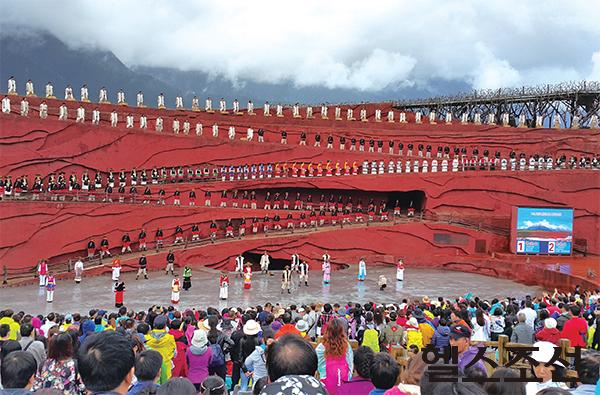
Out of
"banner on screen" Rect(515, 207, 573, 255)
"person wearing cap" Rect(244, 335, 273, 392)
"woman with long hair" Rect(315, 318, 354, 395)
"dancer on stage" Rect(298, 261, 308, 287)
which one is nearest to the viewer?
"woman with long hair" Rect(315, 318, 354, 395)

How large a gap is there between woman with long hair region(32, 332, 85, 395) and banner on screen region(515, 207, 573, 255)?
22815mm

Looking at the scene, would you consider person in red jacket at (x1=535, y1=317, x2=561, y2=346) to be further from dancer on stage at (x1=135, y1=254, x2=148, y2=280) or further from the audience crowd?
dancer on stage at (x1=135, y1=254, x2=148, y2=280)

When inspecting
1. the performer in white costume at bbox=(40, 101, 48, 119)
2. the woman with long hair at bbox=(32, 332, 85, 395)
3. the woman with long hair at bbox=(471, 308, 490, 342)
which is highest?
the performer in white costume at bbox=(40, 101, 48, 119)

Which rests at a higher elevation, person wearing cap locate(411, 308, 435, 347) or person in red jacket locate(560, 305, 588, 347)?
person in red jacket locate(560, 305, 588, 347)

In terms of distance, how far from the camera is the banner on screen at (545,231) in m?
23.5

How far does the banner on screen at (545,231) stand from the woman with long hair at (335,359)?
2152 cm

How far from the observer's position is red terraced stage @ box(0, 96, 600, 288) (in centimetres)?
2134

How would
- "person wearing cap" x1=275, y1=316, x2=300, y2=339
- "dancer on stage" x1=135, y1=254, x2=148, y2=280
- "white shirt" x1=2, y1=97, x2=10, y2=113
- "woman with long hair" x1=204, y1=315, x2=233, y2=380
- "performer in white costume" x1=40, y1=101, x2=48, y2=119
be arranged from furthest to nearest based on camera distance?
1. "performer in white costume" x1=40, y1=101, x2=48, y2=119
2. "white shirt" x1=2, y1=97, x2=10, y2=113
3. "dancer on stage" x1=135, y1=254, x2=148, y2=280
4. "person wearing cap" x1=275, y1=316, x2=300, y2=339
5. "woman with long hair" x1=204, y1=315, x2=233, y2=380

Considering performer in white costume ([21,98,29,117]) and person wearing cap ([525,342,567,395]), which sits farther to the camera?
performer in white costume ([21,98,29,117])

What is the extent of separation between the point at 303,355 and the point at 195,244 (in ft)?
68.9

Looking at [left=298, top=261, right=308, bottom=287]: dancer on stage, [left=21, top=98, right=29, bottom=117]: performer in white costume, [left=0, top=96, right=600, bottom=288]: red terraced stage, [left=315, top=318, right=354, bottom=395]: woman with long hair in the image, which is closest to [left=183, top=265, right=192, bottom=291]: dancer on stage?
[left=298, top=261, right=308, bottom=287]: dancer on stage

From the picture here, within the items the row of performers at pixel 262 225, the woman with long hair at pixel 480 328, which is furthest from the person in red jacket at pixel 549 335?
→ the row of performers at pixel 262 225

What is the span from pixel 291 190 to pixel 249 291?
477 inches

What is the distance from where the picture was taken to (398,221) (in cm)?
2652
